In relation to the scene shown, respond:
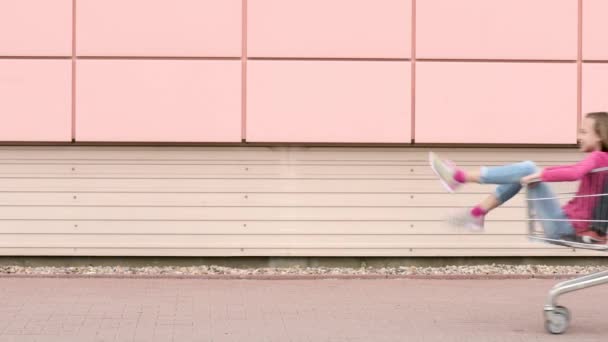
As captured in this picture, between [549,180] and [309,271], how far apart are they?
4.19 meters

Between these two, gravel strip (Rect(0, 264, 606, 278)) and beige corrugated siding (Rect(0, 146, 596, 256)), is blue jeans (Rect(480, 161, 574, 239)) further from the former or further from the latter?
beige corrugated siding (Rect(0, 146, 596, 256))
